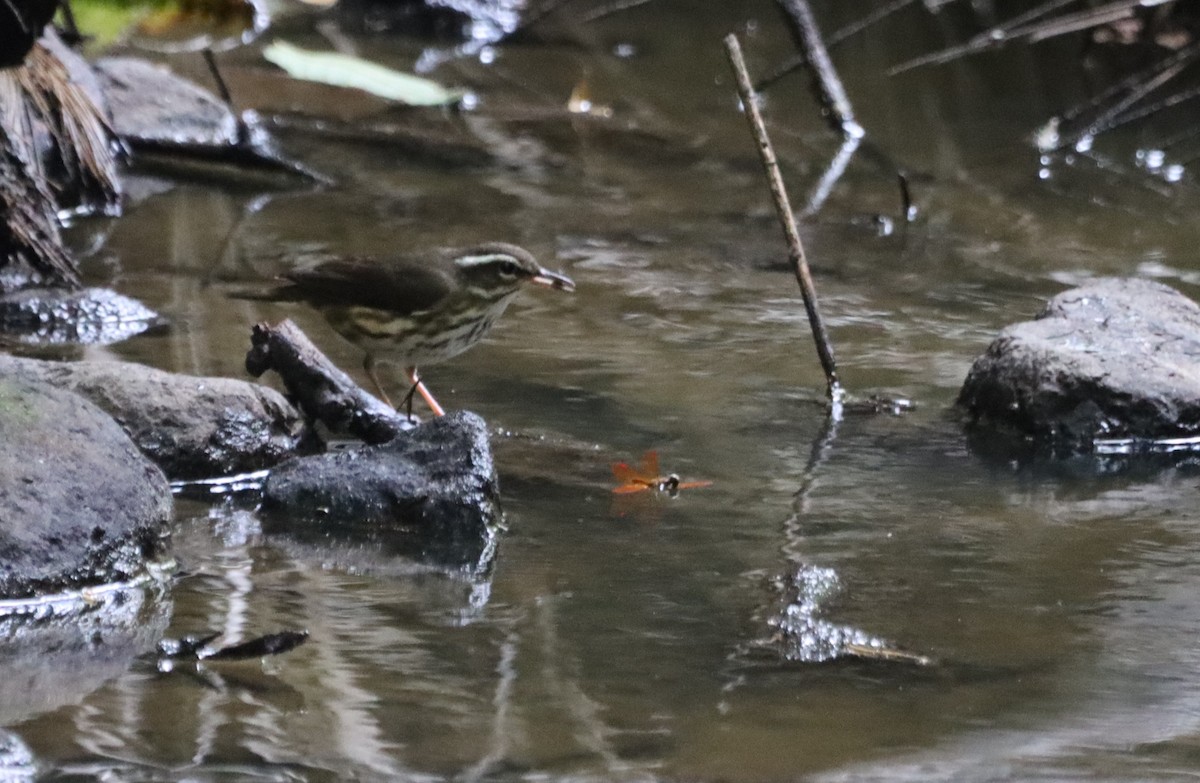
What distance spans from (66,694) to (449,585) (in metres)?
1.17

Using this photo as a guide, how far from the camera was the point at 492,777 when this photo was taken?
140 inches

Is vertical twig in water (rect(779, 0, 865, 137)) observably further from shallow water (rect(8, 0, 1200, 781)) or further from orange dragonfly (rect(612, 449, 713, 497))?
orange dragonfly (rect(612, 449, 713, 497))

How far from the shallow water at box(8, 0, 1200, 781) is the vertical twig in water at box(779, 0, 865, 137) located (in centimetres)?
37

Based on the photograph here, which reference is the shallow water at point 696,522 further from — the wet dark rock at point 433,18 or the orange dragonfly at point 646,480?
the wet dark rock at point 433,18

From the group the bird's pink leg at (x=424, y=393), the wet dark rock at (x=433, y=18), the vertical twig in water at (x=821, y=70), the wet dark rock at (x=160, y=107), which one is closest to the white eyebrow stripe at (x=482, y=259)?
the bird's pink leg at (x=424, y=393)

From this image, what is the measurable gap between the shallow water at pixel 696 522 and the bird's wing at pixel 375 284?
53 centimetres

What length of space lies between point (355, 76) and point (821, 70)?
2833mm

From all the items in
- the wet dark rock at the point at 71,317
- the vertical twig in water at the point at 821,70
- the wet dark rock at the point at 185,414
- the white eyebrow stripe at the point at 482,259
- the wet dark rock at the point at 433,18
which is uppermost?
the wet dark rock at the point at 433,18

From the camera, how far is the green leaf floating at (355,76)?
11.0 m

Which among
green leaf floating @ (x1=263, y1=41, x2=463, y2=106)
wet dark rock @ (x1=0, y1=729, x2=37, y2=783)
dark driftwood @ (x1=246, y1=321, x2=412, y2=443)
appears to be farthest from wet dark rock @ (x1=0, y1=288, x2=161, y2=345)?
green leaf floating @ (x1=263, y1=41, x2=463, y2=106)

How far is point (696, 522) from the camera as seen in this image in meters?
5.41

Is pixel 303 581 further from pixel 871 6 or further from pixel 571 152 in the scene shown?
pixel 871 6

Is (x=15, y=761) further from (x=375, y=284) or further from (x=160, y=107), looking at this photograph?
(x=160, y=107)

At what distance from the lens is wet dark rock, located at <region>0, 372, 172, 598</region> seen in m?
4.52
